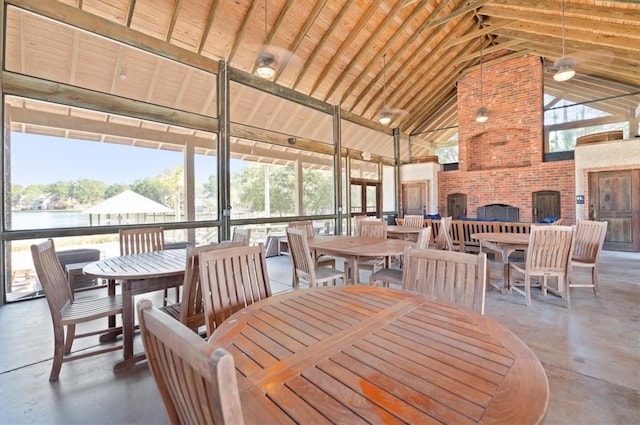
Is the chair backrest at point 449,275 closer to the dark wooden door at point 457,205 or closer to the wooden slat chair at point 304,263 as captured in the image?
the wooden slat chair at point 304,263

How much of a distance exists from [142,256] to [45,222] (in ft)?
7.54

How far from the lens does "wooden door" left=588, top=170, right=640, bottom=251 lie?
269 inches

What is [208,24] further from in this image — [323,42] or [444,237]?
[444,237]

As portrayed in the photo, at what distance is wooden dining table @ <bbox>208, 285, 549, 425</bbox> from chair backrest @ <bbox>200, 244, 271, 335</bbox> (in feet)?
0.87

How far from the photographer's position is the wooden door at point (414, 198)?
10.3 m

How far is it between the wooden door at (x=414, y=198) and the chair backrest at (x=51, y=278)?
9.83 m

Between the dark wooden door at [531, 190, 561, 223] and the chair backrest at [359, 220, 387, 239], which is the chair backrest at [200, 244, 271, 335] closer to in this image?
the chair backrest at [359, 220, 387, 239]

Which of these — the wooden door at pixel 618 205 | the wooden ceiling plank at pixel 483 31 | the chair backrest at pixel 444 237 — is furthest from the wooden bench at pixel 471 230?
the wooden ceiling plank at pixel 483 31

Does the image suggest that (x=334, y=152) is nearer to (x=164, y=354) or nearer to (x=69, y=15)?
(x=69, y=15)

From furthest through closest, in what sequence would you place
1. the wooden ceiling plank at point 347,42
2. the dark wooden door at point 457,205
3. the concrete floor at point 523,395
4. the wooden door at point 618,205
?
the dark wooden door at point 457,205 < the wooden door at point 618,205 < the wooden ceiling plank at point 347,42 < the concrete floor at point 523,395

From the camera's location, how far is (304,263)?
3.28 m

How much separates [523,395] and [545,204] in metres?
9.56

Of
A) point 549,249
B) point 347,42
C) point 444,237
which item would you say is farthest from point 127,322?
point 347,42

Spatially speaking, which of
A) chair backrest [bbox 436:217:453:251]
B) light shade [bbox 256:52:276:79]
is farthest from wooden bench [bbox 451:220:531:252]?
light shade [bbox 256:52:276:79]
